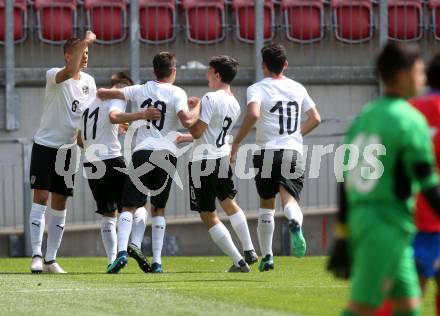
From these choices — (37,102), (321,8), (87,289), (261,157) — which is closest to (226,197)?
(261,157)

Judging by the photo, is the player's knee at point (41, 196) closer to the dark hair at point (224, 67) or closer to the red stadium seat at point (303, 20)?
the dark hair at point (224, 67)

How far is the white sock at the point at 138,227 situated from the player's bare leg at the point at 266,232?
3.78 feet

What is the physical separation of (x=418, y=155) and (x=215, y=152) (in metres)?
6.40

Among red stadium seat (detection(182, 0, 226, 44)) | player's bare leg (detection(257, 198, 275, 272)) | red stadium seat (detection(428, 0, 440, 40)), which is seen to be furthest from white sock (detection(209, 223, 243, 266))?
red stadium seat (detection(428, 0, 440, 40))

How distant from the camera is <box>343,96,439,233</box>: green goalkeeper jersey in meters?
5.38

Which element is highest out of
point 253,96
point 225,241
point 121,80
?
point 121,80

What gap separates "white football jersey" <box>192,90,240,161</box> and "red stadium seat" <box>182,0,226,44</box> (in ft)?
25.0

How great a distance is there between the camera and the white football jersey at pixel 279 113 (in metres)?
11.8

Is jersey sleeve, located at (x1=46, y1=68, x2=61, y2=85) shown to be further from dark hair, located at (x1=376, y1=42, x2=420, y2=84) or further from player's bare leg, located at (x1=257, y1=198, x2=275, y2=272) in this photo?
dark hair, located at (x1=376, y1=42, x2=420, y2=84)

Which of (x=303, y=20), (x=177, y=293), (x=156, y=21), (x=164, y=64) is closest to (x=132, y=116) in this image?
(x=164, y=64)

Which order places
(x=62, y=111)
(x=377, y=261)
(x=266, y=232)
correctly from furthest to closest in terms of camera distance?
1. (x=266, y=232)
2. (x=62, y=111)
3. (x=377, y=261)

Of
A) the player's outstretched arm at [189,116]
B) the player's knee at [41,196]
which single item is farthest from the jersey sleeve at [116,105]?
the player's knee at [41,196]

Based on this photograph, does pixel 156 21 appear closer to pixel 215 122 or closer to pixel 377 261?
pixel 215 122

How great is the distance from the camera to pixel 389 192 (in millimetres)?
5418
